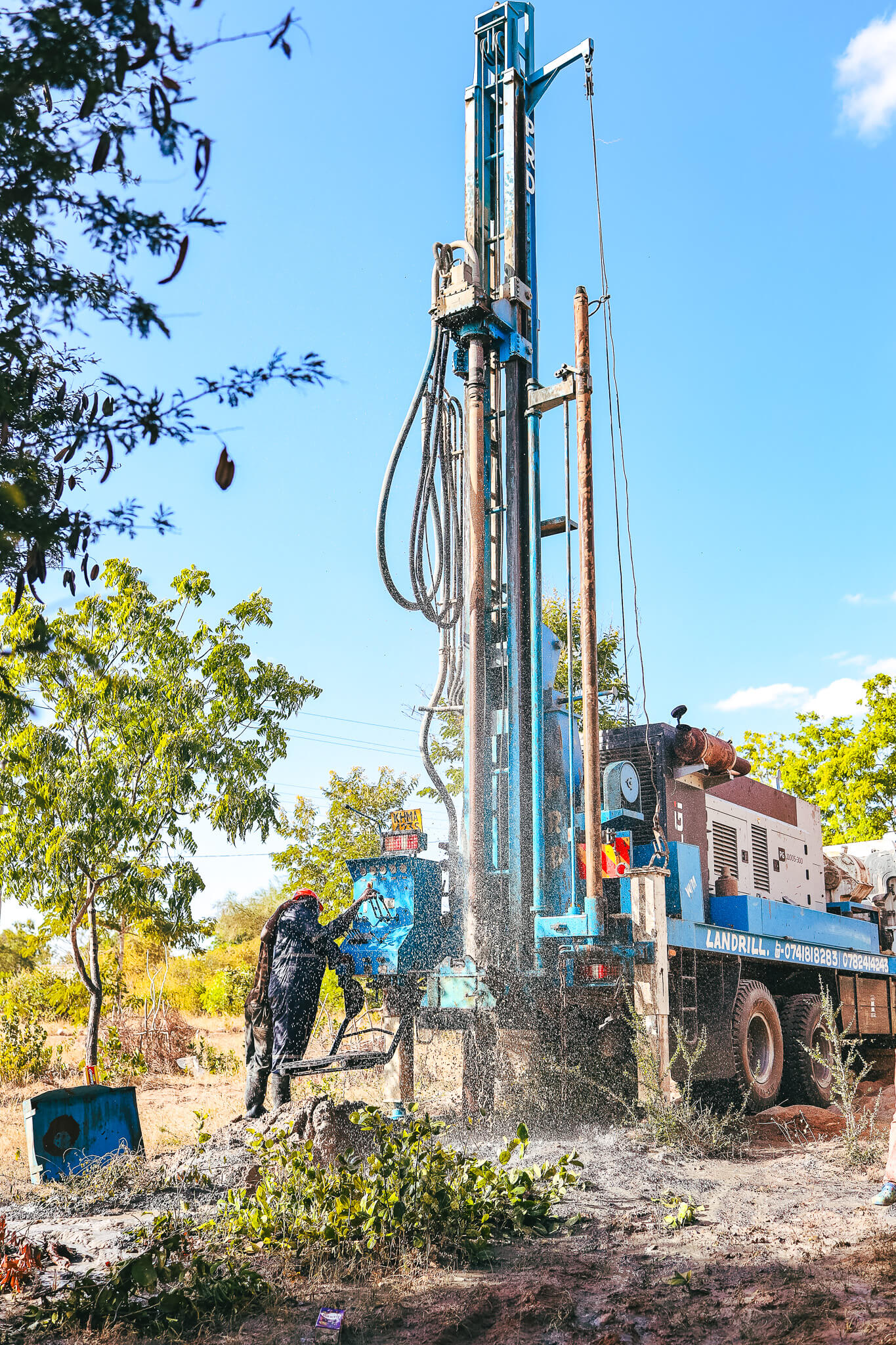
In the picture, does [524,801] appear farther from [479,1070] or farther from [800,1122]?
[800,1122]

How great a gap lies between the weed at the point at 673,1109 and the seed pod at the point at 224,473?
17.0 feet

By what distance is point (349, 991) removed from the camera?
25.2 feet

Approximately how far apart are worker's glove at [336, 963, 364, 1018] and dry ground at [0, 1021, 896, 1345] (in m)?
1.60

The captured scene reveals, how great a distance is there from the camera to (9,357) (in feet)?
11.6

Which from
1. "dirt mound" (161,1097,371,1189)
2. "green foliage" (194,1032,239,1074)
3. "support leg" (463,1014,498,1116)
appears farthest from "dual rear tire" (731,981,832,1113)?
"green foliage" (194,1032,239,1074)

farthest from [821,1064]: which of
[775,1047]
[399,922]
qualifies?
[399,922]

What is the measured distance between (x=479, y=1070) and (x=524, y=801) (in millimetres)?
2034

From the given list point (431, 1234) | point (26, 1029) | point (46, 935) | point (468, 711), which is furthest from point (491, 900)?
point (26, 1029)

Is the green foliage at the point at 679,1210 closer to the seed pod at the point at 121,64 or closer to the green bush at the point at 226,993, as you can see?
the seed pod at the point at 121,64

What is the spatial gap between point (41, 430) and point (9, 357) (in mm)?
284

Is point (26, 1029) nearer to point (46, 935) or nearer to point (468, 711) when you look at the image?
point (46, 935)

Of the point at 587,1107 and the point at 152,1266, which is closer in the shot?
the point at 152,1266

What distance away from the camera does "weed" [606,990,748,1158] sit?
709 cm

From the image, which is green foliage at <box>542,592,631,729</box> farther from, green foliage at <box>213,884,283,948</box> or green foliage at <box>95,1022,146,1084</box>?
green foliage at <box>213,884,283,948</box>
